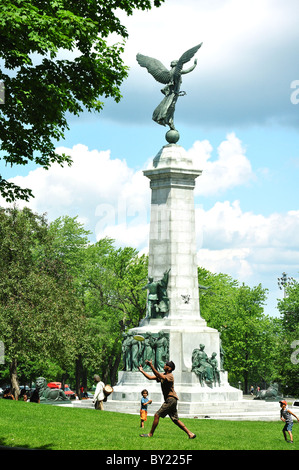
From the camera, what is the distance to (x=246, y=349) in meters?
65.8

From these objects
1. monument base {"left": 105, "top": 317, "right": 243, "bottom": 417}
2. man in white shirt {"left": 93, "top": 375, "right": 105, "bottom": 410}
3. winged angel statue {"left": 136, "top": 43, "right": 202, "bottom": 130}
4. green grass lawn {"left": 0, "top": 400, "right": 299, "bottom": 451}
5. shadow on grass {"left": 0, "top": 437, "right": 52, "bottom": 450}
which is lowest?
shadow on grass {"left": 0, "top": 437, "right": 52, "bottom": 450}

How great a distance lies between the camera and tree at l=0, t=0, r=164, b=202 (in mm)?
17000

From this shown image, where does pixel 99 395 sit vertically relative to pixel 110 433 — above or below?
above

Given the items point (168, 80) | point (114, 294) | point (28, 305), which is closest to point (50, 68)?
point (168, 80)

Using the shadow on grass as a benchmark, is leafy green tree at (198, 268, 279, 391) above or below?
above

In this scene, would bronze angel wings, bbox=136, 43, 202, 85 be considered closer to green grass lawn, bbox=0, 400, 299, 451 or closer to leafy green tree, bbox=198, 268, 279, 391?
green grass lawn, bbox=0, 400, 299, 451

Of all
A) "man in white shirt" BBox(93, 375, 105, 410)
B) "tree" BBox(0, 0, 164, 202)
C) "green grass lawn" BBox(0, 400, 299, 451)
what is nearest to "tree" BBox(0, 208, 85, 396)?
"man in white shirt" BBox(93, 375, 105, 410)

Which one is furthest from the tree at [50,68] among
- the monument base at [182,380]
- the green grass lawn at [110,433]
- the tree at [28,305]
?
the tree at [28,305]

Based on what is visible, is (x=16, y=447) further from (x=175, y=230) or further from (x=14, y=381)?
(x=14, y=381)

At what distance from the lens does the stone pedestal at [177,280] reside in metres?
34.6

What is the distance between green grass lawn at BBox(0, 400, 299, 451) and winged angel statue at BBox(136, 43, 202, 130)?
18.1m

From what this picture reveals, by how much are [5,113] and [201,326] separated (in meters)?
19.9

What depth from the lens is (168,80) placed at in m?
39.6

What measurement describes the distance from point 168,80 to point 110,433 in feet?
79.7
